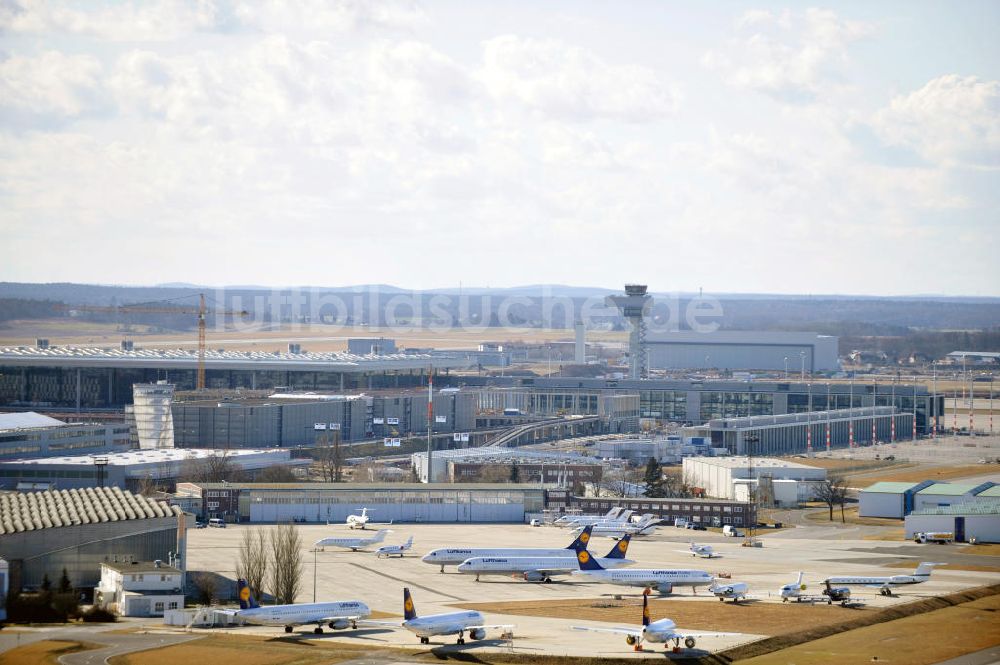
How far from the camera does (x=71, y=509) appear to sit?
74.5m

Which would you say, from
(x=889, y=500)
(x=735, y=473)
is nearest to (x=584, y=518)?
(x=735, y=473)

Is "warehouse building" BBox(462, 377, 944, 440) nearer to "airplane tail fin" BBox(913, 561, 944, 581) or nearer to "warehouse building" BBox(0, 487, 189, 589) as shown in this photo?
"airplane tail fin" BBox(913, 561, 944, 581)

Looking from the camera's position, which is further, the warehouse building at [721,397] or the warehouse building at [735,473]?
the warehouse building at [721,397]

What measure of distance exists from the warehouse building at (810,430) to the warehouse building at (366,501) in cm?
4351

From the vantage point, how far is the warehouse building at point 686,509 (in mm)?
102312

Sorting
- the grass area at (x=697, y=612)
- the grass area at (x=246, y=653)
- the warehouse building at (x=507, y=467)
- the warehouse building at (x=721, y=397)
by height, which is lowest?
the grass area at (x=697, y=612)

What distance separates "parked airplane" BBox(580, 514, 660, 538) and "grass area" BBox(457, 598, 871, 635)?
82.9 feet

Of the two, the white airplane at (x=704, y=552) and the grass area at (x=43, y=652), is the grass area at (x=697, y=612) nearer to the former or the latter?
the white airplane at (x=704, y=552)

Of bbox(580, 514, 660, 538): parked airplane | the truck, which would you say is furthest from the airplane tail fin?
bbox(580, 514, 660, 538): parked airplane

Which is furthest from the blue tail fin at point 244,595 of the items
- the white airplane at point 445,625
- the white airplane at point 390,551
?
the white airplane at point 390,551

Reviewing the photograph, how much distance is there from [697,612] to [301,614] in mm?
18053

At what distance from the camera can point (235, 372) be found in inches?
7037

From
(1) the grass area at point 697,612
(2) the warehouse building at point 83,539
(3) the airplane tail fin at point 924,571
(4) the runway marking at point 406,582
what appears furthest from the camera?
(3) the airplane tail fin at point 924,571

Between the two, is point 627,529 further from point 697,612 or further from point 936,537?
point 697,612
